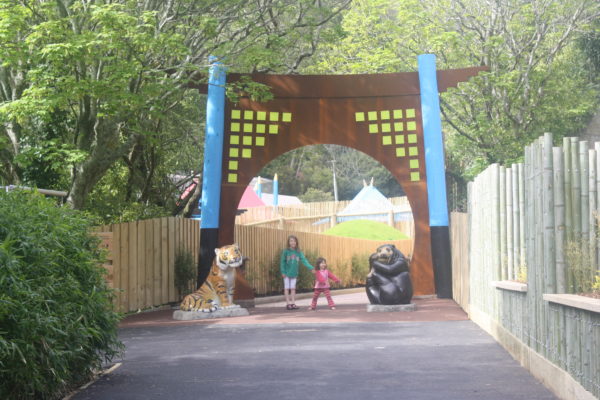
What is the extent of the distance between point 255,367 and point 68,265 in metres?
2.42

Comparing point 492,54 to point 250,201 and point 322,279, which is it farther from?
point 250,201

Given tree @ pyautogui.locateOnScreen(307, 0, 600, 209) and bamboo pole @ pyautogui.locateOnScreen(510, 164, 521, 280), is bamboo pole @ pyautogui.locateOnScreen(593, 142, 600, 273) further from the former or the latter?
tree @ pyautogui.locateOnScreen(307, 0, 600, 209)

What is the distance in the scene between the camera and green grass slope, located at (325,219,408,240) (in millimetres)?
29344

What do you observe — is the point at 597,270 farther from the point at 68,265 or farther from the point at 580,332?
the point at 68,265

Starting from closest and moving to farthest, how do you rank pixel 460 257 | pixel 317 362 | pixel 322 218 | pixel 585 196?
pixel 585 196 → pixel 317 362 → pixel 460 257 → pixel 322 218

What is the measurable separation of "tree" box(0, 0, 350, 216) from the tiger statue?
8.69ft

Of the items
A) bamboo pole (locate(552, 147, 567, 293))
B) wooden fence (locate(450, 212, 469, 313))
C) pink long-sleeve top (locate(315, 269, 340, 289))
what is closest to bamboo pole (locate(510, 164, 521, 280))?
bamboo pole (locate(552, 147, 567, 293))

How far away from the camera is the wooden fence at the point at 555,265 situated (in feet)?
20.1

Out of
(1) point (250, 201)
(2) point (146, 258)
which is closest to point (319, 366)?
(2) point (146, 258)

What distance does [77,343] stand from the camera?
22.5ft

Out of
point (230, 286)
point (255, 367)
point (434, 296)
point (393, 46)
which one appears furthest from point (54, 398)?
point (393, 46)

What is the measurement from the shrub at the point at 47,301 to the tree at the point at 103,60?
5.32 m

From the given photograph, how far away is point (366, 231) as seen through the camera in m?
29.5

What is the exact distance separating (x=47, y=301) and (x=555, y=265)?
156 inches
